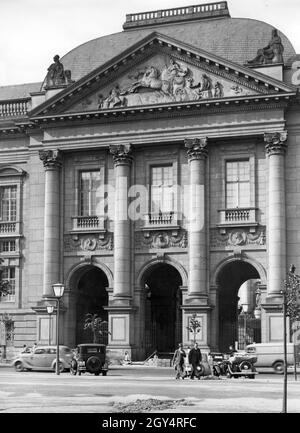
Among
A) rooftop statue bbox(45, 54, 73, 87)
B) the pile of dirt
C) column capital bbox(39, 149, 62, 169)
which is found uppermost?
rooftop statue bbox(45, 54, 73, 87)

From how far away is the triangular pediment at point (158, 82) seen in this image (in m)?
56.8

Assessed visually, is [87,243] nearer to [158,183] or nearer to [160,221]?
[160,221]

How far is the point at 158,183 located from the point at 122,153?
10.7 feet

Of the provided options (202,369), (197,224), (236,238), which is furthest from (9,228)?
(202,369)

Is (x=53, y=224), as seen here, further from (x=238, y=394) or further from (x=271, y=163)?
(x=238, y=394)

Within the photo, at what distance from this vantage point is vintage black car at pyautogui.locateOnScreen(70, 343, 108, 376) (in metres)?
42.4

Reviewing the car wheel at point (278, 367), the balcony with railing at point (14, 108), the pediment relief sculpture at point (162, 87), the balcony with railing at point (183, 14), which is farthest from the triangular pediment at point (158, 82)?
the car wheel at point (278, 367)

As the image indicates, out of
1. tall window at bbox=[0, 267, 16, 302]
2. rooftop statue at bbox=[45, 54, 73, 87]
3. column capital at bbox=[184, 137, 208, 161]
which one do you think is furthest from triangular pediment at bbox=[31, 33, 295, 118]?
tall window at bbox=[0, 267, 16, 302]

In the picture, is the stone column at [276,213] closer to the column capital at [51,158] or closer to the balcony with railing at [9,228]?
the column capital at [51,158]

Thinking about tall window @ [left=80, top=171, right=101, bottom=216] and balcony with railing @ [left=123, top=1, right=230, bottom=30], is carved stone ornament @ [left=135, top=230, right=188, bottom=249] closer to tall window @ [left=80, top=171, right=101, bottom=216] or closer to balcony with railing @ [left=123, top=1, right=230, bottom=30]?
tall window @ [left=80, top=171, right=101, bottom=216]

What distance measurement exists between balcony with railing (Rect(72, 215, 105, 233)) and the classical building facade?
0.08 metres

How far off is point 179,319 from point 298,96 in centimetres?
2075

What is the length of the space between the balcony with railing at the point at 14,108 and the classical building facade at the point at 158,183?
1.99ft

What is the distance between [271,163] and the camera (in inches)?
2213
